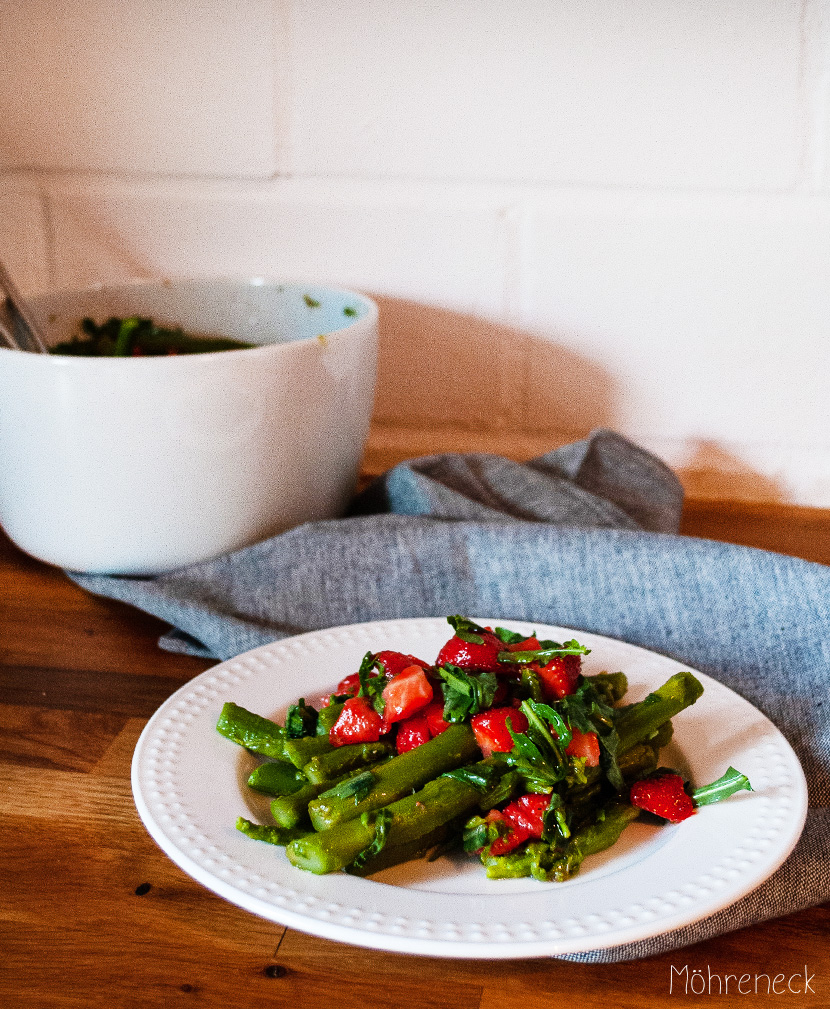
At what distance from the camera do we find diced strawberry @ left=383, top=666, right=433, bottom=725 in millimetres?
676

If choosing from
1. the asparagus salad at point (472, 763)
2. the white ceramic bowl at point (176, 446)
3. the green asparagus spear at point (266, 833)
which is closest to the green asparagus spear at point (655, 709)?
the asparagus salad at point (472, 763)

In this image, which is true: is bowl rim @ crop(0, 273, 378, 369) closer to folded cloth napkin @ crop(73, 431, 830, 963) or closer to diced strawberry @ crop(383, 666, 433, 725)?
folded cloth napkin @ crop(73, 431, 830, 963)

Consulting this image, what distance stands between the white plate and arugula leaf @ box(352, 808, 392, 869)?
0.02 meters

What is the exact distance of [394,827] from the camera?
604 mm

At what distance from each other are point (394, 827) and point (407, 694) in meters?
0.10

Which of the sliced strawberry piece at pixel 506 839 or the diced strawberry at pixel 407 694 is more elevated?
the diced strawberry at pixel 407 694

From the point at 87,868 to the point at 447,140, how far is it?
835 mm

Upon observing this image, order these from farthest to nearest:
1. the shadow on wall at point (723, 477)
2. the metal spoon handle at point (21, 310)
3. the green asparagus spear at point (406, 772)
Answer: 1. the shadow on wall at point (723, 477)
2. the metal spoon handle at point (21, 310)
3. the green asparagus spear at point (406, 772)

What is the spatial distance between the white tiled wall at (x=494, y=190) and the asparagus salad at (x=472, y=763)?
0.56 metres

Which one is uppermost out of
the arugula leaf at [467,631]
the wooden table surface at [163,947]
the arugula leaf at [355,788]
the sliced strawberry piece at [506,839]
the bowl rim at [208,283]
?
the bowl rim at [208,283]

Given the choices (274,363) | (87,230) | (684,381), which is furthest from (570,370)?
(87,230)

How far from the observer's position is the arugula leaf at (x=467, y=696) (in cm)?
67

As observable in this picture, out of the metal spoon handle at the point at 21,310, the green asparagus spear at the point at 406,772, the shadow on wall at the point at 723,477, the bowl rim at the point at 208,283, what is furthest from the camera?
the shadow on wall at the point at 723,477

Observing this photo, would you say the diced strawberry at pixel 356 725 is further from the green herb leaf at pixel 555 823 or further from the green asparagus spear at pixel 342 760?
the green herb leaf at pixel 555 823
